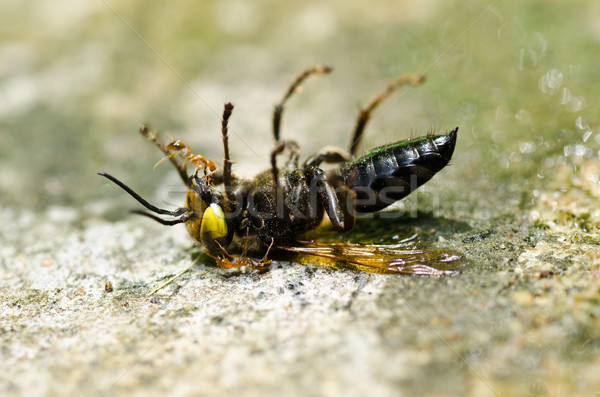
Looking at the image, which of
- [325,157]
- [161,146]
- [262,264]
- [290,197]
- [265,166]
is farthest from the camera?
[265,166]

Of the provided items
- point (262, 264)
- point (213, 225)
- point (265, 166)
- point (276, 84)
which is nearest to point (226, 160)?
point (213, 225)

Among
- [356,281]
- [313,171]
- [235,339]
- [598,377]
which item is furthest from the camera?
[313,171]

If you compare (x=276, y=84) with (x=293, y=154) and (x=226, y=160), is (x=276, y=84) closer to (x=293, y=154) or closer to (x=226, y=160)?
(x=293, y=154)

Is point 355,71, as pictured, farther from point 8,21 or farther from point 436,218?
point 8,21

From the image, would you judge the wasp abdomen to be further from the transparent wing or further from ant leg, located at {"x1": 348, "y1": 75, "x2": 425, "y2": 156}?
ant leg, located at {"x1": 348, "y1": 75, "x2": 425, "y2": 156}


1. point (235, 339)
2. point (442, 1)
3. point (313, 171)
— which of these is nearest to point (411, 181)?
point (313, 171)

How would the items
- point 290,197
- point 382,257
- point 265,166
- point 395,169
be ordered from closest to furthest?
point 382,257
point 395,169
point 290,197
point 265,166

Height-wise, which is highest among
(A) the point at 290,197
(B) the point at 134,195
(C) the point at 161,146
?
(C) the point at 161,146

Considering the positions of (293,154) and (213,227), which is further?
(293,154)
